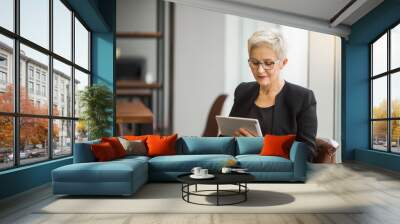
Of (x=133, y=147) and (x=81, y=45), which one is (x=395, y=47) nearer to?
(x=133, y=147)

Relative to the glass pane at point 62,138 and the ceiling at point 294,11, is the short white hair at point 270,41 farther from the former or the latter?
the glass pane at point 62,138

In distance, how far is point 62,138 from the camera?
697 cm

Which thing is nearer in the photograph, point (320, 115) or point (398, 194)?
point (398, 194)

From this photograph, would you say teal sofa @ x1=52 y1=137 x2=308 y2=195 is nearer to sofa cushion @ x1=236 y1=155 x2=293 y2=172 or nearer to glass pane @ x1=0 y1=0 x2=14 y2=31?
sofa cushion @ x1=236 y1=155 x2=293 y2=172

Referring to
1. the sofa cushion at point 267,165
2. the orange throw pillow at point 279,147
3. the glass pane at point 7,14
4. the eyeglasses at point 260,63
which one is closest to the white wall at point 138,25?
the eyeglasses at point 260,63

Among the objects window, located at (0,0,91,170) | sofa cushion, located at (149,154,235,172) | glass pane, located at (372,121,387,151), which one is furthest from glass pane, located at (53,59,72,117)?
glass pane, located at (372,121,387,151)

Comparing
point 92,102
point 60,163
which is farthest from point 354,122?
point 60,163

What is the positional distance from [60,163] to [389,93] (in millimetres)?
6600

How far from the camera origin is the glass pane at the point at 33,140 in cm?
541

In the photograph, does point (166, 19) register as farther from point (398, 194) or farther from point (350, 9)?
point (398, 194)

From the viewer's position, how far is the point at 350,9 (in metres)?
7.80

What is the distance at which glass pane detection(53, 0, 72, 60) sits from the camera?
6.66 m

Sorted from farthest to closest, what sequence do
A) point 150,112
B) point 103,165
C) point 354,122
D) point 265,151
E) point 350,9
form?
point 354,122
point 150,112
point 350,9
point 265,151
point 103,165

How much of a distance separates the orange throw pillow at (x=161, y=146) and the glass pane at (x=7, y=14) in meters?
2.65
